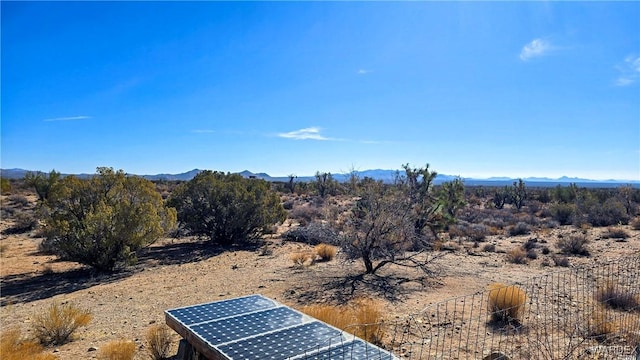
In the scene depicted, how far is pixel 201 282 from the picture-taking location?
11.9 metres

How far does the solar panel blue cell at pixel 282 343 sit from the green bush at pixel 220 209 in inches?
520

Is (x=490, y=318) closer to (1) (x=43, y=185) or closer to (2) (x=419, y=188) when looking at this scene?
(2) (x=419, y=188)

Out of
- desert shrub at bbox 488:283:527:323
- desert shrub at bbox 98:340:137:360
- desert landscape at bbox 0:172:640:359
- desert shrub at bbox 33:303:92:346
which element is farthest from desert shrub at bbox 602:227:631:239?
desert shrub at bbox 33:303:92:346

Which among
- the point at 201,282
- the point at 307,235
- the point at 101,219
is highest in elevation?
the point at 101,219

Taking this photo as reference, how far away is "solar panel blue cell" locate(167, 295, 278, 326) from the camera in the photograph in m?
5.98

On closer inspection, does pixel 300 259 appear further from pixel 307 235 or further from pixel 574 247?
pixel 574 247

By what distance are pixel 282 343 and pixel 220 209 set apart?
13646 millimetres

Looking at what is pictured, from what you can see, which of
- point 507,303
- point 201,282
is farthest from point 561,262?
point 201,282

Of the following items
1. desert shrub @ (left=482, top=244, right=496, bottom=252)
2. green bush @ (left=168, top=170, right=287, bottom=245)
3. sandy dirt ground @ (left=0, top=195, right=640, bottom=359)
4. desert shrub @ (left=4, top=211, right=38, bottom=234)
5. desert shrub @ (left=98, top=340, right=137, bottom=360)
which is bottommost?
sandy dirt ground @ (left=0, top=195, right=640, bottom=359)

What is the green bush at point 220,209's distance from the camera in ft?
59.8

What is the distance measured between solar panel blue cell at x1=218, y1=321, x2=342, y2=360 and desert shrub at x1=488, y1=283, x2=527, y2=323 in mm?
A: 4242

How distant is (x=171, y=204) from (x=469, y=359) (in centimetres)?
1534

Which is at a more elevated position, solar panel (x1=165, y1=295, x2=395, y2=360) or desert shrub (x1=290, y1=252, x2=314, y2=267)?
solar panel (x1=165, y1=295, x2=395, y2=360)

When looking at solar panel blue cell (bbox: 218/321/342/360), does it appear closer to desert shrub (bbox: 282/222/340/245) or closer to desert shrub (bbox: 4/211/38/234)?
desert shrub (bbox: 282/222/340/245)
